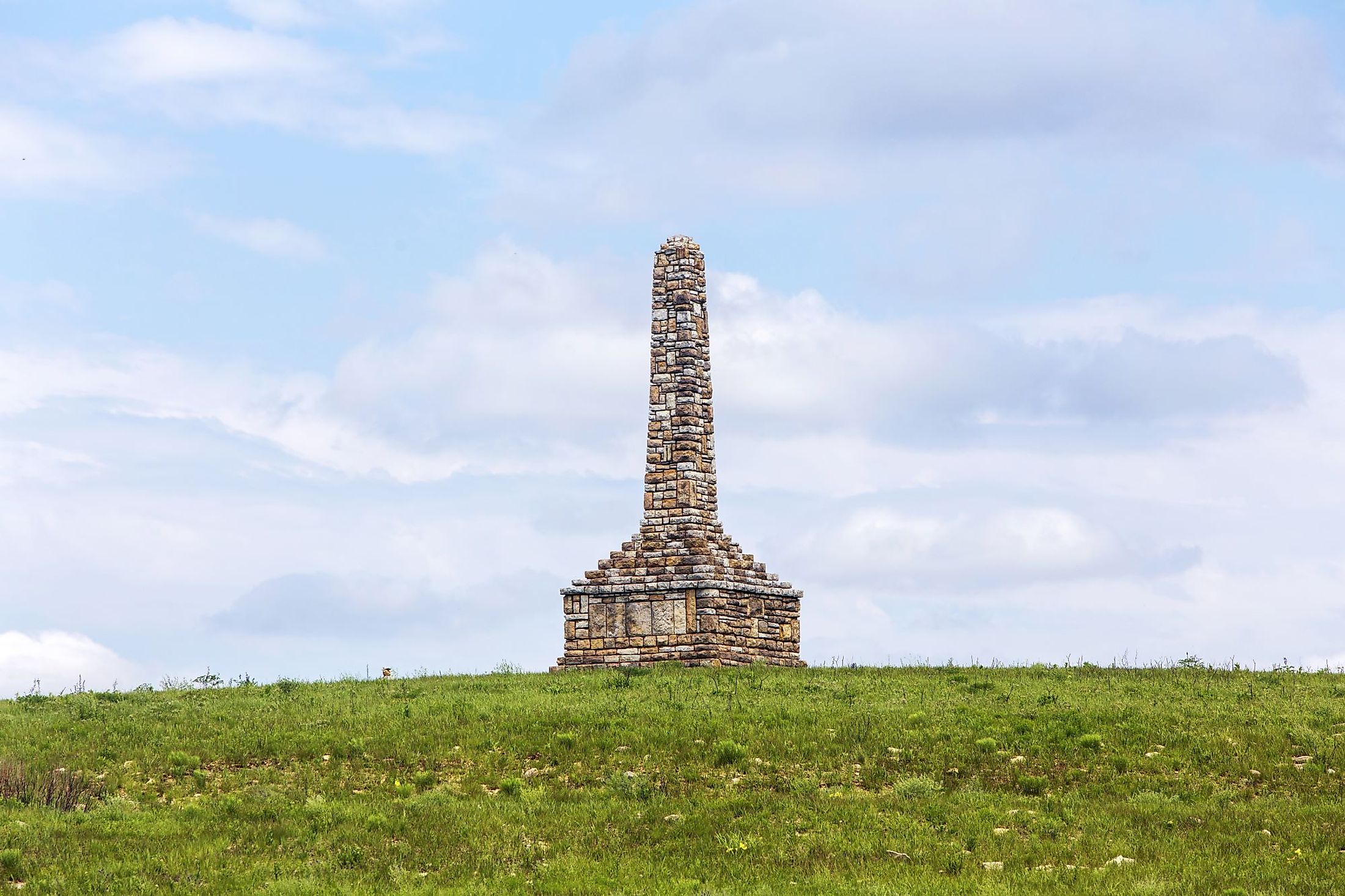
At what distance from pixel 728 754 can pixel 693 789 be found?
5.22 ft

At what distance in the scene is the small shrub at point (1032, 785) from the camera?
2508 centimetres

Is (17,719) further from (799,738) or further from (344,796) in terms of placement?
(799,738)

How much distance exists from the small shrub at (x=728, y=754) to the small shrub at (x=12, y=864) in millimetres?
10964

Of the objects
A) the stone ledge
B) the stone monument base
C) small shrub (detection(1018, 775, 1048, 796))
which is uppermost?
the stone ledge

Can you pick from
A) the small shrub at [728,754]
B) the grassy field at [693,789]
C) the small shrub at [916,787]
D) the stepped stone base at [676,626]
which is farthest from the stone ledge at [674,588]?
the small shrub at [916,787]

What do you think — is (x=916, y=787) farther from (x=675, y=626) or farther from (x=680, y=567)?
(x=680, y=567)

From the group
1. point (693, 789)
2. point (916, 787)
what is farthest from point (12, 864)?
point (916, 787)

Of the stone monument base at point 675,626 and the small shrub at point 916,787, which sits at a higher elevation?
the stone monument base at point 675,626

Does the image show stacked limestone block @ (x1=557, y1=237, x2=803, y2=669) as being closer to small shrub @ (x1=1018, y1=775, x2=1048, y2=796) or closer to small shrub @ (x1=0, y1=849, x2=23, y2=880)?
small shrub @ (x1=1018, y1=775, x2=1048, y2=796)

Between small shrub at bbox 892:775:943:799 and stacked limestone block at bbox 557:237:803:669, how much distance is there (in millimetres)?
13977

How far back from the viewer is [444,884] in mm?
21188

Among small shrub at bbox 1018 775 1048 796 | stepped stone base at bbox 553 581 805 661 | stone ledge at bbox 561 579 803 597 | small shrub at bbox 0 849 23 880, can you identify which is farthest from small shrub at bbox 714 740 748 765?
stone ledge at bbox 561 579 803 597

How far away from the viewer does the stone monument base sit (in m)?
39.4

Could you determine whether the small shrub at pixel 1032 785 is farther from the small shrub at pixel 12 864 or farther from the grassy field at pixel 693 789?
the small shrub at pixel 12 864
